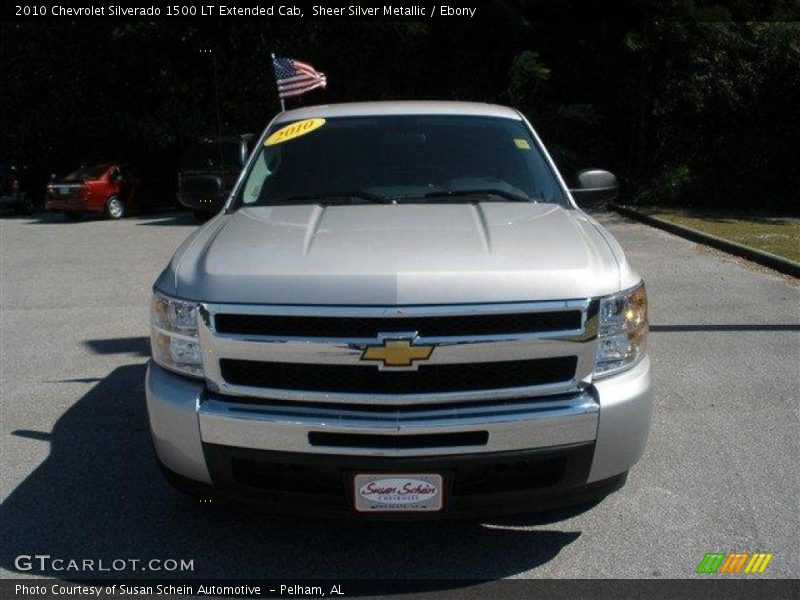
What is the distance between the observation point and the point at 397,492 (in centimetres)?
311

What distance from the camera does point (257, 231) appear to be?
3.77 metres

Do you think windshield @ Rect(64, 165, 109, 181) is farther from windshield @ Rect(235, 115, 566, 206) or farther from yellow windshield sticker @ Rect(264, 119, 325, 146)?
windshield @ Rect(235, 115, 566, 206)

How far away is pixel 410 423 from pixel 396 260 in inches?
24.5

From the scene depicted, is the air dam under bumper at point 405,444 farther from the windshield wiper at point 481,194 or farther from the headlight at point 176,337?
the windshield wiper at point 481,194

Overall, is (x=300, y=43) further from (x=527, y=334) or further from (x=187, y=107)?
(x=527, y=334)

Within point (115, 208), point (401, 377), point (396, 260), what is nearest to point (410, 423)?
point (401, 377)

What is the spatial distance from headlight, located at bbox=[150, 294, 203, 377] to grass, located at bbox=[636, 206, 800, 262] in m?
8.94

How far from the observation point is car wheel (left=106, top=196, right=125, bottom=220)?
72.4ft

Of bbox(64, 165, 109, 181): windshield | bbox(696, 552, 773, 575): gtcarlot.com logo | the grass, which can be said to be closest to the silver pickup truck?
bbox(696, 552, 773, 575): gtcarlot.com logo

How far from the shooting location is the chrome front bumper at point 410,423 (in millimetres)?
3082

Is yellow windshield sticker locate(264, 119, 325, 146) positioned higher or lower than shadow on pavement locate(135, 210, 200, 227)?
higher

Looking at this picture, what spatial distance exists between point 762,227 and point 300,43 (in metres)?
14.5

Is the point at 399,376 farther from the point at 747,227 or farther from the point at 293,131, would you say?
the point at 747,227

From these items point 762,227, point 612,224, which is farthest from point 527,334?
point 612,224
